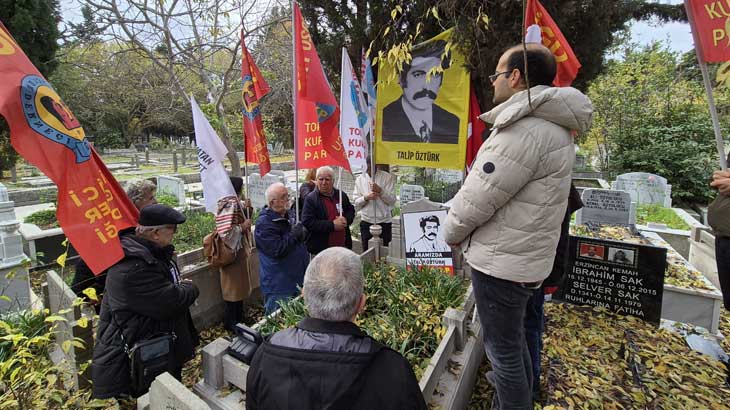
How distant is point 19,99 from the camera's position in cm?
204

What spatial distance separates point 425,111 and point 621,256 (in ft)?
9.39

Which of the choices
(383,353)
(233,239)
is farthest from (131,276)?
(383,353)

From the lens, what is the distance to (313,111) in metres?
4.14

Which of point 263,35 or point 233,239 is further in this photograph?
point 263,35

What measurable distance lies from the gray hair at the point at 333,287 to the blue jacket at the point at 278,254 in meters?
2.34

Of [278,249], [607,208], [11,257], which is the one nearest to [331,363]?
[278,249]

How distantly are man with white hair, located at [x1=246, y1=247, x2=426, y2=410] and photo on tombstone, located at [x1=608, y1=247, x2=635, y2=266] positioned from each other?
347 centimetres

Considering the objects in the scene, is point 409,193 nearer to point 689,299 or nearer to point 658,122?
→ point 689,299

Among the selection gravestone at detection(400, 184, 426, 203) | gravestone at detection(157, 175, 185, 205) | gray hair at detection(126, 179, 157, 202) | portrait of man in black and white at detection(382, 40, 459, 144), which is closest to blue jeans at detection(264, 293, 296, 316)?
gray hair at detection(126, 179, 157, 202)

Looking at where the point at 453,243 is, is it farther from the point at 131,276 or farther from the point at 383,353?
the point at 131,276

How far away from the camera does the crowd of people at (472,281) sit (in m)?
1.30

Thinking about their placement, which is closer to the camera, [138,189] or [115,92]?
[138,189]

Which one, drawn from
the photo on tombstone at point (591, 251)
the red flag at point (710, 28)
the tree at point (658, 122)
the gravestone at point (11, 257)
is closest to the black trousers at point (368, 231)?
the photo on tombstone at point (591, 251)

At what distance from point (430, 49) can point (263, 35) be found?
5585 mm
